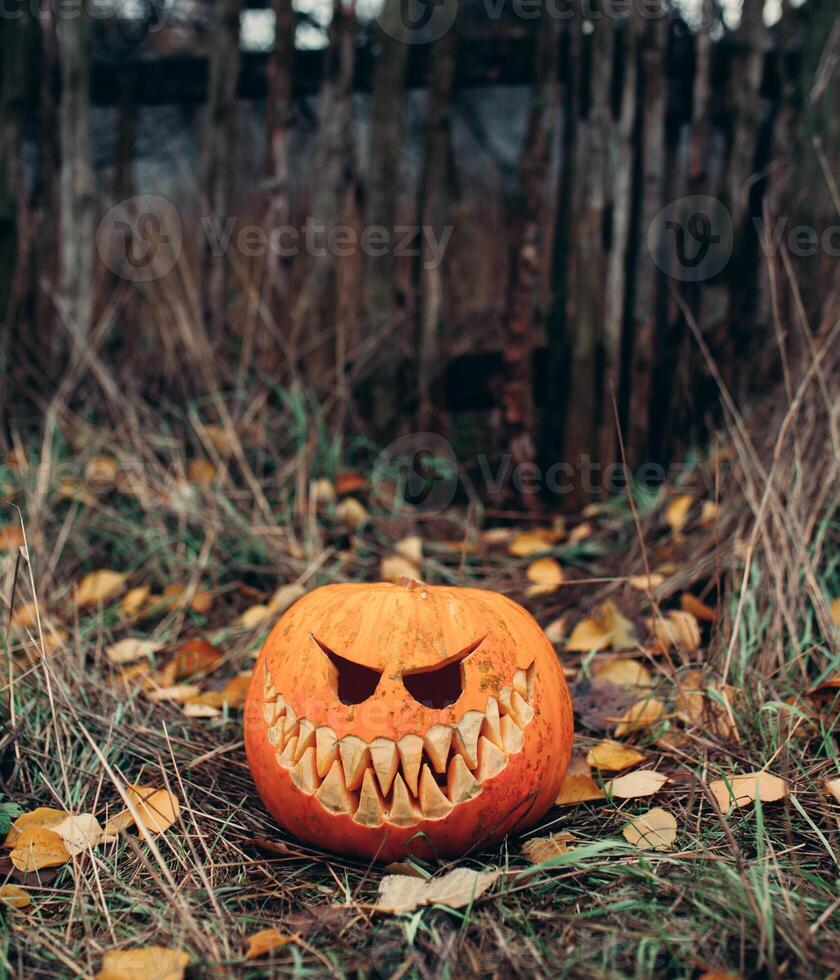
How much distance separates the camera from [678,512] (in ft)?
8.03

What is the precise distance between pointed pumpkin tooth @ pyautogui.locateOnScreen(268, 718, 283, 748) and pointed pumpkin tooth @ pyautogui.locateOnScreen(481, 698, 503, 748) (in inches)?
12.7

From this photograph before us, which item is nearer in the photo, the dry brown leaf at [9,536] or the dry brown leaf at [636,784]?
the dry brown leaf at [636,784]

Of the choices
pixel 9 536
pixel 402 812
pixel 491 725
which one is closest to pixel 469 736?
pixel 491 725

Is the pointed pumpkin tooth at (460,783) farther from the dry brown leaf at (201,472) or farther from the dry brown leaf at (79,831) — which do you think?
the dry brown leaf at (201,472)

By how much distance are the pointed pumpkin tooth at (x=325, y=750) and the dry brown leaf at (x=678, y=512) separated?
1397 mm

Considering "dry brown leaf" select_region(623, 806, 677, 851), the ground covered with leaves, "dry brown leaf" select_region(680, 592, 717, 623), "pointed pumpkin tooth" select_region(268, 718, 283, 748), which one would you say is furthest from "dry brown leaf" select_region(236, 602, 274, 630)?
"dry brown leaf" select_region(623, 806, 677, 851)

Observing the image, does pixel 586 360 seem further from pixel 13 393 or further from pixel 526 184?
pixel 13 393

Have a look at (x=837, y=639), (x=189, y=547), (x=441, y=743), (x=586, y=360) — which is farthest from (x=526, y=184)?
(x=441, y=743)

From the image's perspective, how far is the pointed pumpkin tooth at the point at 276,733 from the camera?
138 cm

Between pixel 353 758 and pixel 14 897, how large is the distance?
497 mm

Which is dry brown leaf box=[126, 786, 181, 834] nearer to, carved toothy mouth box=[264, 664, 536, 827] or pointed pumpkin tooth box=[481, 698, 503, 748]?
carved toothy mouth box=[264, 664, 536, 827]

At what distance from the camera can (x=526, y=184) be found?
284 cm

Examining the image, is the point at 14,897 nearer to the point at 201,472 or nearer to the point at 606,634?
the point at 606,634

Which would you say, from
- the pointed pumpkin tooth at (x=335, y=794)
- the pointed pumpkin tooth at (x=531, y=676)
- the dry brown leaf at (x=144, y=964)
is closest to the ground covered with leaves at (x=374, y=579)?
the dry brown leaf at (x=144, y=964)
